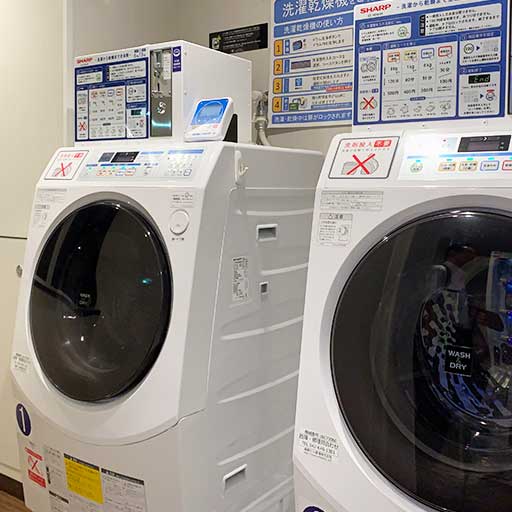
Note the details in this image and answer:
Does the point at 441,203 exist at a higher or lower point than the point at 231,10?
lower

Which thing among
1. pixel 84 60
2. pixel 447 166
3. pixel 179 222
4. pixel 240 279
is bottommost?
pixel 240 279

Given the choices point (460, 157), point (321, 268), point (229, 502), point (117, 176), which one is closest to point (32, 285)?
point (117, 176)

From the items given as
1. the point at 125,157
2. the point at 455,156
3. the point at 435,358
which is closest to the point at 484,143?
the point at 455,156

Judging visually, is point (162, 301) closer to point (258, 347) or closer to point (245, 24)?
point (258, 347)

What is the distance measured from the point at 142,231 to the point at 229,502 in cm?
77

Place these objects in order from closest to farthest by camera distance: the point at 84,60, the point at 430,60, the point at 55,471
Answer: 1. the point at 430,60
2. the point at 55,471
3. the point at 84,60

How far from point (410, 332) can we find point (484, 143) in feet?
1.32

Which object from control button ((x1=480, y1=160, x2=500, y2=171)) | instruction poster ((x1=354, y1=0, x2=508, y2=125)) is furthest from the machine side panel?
control button ((x1=480, y1=160, x2=500, y2=171))

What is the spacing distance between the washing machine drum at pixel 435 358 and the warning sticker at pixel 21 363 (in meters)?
Result: 0.96

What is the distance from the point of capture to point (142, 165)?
1718 mm

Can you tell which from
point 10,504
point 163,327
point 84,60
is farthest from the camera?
point 10,504

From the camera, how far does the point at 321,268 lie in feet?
4.37

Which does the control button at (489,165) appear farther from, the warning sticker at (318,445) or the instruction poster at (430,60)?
the warning sticker at (318,445)

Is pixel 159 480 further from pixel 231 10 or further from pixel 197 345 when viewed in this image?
pixel 231 10
